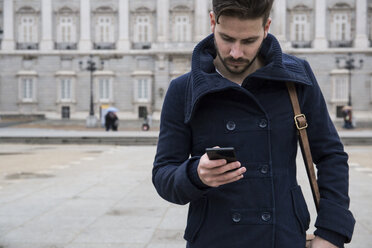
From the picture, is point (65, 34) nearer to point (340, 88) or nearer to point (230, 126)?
point (340, 88)

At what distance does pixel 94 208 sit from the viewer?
736cm

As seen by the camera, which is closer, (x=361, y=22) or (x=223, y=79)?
(x=223, y=79)

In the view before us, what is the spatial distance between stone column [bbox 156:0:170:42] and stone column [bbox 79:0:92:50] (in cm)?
609

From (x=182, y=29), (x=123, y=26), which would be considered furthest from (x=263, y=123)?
(x=123, y=26)

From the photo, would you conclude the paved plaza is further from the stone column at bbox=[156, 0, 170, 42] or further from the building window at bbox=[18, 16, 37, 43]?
the building window at bbox=[18, 16, 37, 43]

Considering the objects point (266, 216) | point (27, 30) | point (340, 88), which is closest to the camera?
point (266, 216)

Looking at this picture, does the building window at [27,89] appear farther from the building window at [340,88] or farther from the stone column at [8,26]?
the building window at [340,88]

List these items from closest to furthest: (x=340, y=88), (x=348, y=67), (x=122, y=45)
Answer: (x=348, y=67), (x=340, y=88), (x=122, y=45)

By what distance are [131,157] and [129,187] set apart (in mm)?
6198

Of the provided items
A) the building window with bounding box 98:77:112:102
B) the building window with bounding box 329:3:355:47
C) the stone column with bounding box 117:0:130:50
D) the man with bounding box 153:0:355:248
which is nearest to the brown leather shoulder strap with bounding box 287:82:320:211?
the man with bounding box 153:0:355:248

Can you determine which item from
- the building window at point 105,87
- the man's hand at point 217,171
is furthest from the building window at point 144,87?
the man's hand at point 217,171

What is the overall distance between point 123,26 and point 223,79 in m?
42.6

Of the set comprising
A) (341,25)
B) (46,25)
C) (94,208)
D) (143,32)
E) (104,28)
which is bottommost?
(94,208)

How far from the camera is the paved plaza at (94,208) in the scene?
5.59 m
